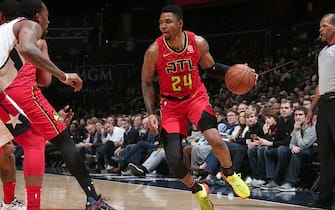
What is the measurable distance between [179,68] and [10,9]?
1539 mm

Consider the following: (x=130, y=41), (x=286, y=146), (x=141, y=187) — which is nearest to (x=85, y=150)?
(x=141, y=187)

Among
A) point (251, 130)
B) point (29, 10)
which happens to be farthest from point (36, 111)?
point (251, 130)

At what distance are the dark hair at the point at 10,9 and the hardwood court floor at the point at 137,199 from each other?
1.88m

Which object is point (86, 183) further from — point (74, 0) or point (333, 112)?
point (74, 0)

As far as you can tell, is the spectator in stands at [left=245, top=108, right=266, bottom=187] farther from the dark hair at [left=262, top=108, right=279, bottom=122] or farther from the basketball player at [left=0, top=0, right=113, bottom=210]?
the basketball player at [left=0, top=0, right=113, bottom=210]

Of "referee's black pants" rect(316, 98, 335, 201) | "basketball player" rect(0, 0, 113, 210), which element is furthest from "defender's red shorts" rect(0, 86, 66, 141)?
"referee's black pants" rect(316, 98, 335, 201)

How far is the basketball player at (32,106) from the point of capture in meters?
4.14

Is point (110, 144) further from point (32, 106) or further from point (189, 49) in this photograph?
point (32, 106)

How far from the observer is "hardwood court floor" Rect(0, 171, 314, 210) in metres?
5.97

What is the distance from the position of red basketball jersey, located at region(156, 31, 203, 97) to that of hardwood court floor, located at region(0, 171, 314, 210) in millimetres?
1183

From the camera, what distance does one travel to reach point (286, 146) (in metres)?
7.84

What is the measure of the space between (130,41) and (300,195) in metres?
18.8

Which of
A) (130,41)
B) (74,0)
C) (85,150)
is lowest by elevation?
(85,150)

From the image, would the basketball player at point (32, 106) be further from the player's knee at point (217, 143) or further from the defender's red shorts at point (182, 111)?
the player's knee at point (217, 143)
